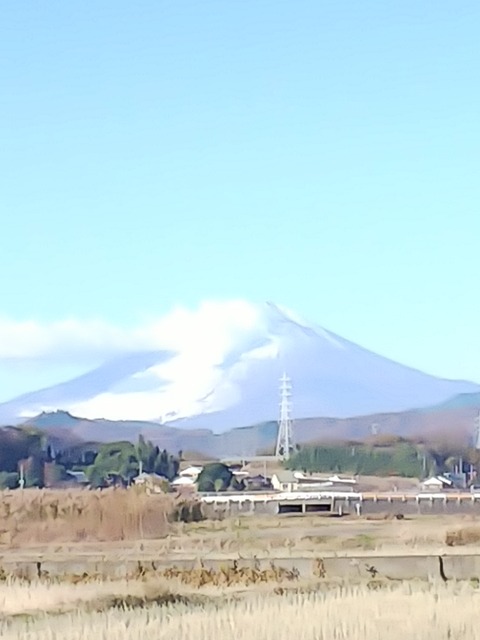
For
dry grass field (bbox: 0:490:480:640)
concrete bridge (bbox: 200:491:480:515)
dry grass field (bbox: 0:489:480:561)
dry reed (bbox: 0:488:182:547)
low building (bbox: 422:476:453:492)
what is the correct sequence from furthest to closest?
low building (bbox: 422:476:453:492) → concrete bridge (bbox: 200:491:480:515) → dry reed (bbox: 0:488:182:547) → dry grass field (bbox: 0:489:480:561) → dry grass field (bbox: 0:490:480:640)

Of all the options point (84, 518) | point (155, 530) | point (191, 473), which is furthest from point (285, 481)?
point (84, 518)

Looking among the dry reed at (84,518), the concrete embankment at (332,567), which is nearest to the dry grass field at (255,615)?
the concrete embankment at (332,567)

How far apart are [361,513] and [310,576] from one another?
3714 cm

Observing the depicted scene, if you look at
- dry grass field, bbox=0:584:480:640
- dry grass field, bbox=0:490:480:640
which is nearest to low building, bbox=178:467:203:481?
dry grass field, bbox=0:490:480:640

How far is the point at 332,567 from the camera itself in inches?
814

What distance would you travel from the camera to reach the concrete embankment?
2038 cm

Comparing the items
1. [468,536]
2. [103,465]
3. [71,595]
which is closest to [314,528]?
[468,536]

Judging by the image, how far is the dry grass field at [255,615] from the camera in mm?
12391

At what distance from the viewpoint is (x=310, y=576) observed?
66.4ft

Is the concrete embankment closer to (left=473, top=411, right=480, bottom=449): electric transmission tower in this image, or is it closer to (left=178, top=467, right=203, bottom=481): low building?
(left=178, top=467, right=203, bottom=481): low building

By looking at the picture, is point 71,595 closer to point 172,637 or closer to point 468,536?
point 172,637

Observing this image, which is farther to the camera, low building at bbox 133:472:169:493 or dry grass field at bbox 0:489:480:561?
low building at bbox 133:472:169:493

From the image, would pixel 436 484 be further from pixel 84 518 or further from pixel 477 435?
pixel 84 518

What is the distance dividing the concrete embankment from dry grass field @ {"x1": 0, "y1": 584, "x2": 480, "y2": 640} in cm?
286
